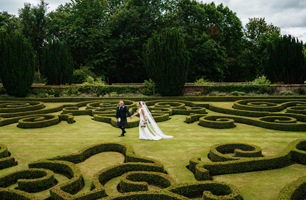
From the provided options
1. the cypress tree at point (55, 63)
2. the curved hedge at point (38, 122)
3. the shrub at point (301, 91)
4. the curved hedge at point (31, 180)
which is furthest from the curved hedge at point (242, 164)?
the cypress tree at point (55, 63)

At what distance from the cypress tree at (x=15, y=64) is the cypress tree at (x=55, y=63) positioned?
3972 millimetres

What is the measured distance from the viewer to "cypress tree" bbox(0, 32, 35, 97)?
17.3 m

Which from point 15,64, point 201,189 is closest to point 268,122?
point 201,189

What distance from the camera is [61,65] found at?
73.5 ft

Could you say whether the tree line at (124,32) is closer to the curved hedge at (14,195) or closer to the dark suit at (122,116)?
the dark suit at (122,116)

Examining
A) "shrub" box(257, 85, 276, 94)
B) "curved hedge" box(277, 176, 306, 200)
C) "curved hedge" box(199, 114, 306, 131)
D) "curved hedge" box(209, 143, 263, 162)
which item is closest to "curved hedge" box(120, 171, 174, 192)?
"curved hedge" box(209, 143, 263, 162)

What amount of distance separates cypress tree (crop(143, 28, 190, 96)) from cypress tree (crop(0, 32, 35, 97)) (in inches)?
388

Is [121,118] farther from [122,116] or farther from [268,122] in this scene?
[268,122]

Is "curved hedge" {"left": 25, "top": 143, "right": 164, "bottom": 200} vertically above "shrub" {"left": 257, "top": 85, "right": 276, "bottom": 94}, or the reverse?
"shrub" {"left": 257, "top": 85, "right": 276, "bottom": 94}

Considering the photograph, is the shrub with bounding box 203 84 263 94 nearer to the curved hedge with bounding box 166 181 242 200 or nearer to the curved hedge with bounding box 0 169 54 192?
the curved hedge with bounding box 166 181 242 200

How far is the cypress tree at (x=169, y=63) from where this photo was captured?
56.4ft

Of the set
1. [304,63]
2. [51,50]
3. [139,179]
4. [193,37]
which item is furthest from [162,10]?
[139,179]

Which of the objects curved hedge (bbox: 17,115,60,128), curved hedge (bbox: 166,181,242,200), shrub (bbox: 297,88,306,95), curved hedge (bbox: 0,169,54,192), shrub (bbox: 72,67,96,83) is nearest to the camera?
curved hedge (bbox: 166,181,242,200)

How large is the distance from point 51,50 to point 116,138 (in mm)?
17606
